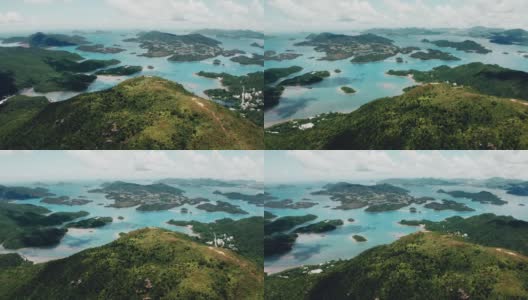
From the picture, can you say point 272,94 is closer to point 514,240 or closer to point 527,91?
point 514,240

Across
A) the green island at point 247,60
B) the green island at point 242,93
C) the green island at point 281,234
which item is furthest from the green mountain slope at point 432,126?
the green island at point 247,60

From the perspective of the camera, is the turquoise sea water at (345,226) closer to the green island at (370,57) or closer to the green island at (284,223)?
the green island at (284,223)

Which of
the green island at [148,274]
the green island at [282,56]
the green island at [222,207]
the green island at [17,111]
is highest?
the green island at [282,56]

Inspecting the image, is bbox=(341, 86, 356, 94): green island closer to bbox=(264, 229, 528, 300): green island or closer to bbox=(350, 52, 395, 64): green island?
bbox=(350, 52, 395, 64): green island

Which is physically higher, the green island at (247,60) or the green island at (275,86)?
the green island at (247,60)

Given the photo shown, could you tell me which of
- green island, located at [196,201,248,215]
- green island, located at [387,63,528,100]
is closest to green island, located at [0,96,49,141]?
green island, located at [196,201,248,215]

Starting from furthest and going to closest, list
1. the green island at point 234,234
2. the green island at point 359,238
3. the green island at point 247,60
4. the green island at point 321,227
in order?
the green island at point 247,60 < the green island at point 359,238 < the green island at point 321,227 < the green island at point 234,234

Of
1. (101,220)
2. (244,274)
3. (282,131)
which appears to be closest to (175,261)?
(244,274)
